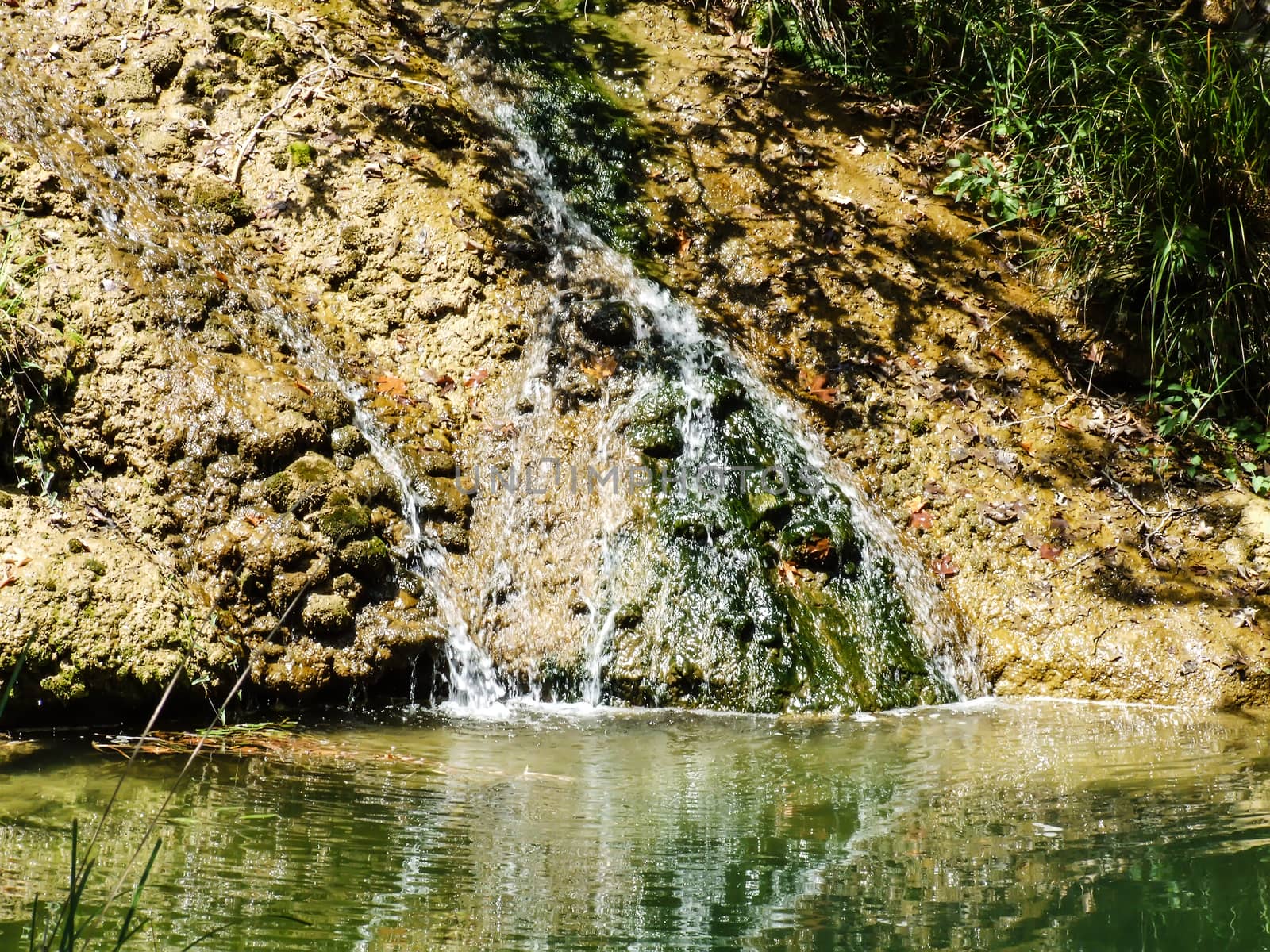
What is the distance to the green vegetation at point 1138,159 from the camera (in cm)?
624

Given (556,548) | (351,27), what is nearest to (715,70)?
(351,27)

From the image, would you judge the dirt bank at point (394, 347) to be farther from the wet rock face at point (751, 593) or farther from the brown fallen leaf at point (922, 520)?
the wet rock face at point (751, 593)

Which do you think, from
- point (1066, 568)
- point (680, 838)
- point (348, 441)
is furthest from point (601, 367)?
point (680, 838)

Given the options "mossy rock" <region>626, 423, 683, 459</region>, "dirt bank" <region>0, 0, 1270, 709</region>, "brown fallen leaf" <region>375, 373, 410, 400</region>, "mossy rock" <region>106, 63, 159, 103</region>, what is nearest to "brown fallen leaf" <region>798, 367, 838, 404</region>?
"dirt bank" <region>0, 0, 1270, 709</region>

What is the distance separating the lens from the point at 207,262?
19.5 ft

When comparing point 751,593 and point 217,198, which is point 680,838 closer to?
point 751,593

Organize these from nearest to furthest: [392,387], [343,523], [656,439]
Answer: [343,523], [656,439], [392,387]

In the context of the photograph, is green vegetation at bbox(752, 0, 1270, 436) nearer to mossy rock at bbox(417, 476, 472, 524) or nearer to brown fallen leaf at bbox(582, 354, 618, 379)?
brown fallen leaf at bbox(582, 354, 618, 379)

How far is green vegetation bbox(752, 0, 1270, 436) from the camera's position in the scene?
20.5 ft

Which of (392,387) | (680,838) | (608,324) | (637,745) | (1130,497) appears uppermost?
(608,324)

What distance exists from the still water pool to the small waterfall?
0.57m

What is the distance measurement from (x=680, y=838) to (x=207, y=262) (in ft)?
14.2

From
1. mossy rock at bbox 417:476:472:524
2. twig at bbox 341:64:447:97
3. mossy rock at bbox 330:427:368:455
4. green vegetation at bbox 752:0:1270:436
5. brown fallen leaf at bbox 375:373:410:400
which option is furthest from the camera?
twig at bbox 341:64:447:97

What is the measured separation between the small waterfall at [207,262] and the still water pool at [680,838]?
57cm
